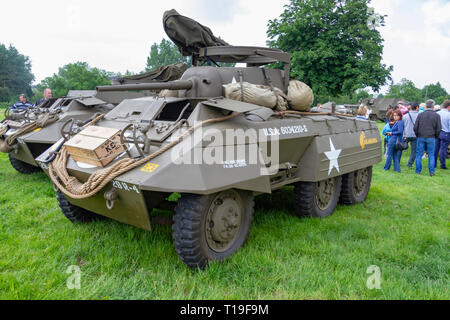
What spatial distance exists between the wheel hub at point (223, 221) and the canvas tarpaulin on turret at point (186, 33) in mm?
2660

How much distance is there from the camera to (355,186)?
20.4ft

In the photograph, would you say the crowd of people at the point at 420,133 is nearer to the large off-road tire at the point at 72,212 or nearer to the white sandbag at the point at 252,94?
the white sandbag at the point at 252,94

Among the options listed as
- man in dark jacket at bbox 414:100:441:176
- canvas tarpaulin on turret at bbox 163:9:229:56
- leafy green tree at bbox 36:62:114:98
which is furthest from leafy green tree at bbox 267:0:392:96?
leafy green tree at bbox 36:62:114:98

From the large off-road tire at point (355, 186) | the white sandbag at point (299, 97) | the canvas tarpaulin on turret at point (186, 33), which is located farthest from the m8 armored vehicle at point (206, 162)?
the large off-road tire at point (355, 186)

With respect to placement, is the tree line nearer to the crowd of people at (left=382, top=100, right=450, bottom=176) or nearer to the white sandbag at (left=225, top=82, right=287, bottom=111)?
the crowd of people at (left=382, top=100, right=450, bottom=176)

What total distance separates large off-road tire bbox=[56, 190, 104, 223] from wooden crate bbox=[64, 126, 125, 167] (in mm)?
1042

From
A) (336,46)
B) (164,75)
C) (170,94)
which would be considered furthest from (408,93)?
(170,94)

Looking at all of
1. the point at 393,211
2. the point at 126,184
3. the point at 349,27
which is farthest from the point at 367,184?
the point at 349,27

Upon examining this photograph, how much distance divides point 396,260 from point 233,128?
7.12 feet

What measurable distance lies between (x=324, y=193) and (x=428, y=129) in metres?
4.63

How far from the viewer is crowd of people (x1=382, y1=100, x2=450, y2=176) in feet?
28.0

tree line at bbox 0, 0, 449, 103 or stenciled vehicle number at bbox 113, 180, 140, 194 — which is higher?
tree line at bbox 0, 0, 449, 103

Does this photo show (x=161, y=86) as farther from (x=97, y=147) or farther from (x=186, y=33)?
(x=186, y=33)
